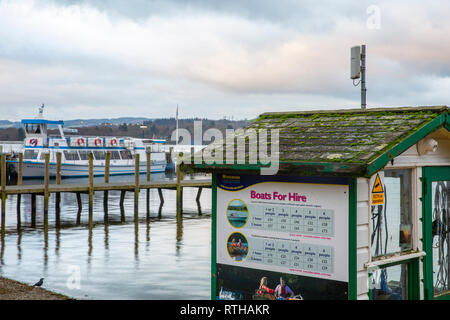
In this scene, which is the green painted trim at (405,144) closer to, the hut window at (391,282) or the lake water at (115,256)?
the hut window at (391,282)

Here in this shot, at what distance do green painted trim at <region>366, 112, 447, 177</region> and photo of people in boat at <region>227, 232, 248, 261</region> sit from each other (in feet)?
7.34

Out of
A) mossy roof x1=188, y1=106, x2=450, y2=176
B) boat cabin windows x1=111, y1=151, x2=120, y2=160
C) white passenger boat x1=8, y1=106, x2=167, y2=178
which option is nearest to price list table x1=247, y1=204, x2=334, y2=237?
mossy roof x1=188, y1=106, x2=450, y2=176

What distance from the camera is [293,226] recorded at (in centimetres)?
761

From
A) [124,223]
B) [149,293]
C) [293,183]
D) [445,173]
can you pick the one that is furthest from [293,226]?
[124,223]

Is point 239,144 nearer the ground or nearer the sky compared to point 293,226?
nearer the sky

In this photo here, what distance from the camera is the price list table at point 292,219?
7340 millimetres

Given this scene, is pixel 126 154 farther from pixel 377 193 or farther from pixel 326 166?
pixel 326 166

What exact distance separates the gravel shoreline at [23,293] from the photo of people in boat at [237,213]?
17.0ft

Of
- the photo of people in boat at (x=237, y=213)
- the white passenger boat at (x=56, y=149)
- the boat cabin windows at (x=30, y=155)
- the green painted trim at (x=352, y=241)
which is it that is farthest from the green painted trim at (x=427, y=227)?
the boat cabin windows at (x=30, y=155)

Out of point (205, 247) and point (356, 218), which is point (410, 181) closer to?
point (356, 218)

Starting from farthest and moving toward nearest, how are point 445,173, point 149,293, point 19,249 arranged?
point 19,249 < point 149,293 < point 445,173

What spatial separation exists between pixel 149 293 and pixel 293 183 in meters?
7.96

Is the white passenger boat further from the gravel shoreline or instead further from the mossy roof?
the mossy roof
